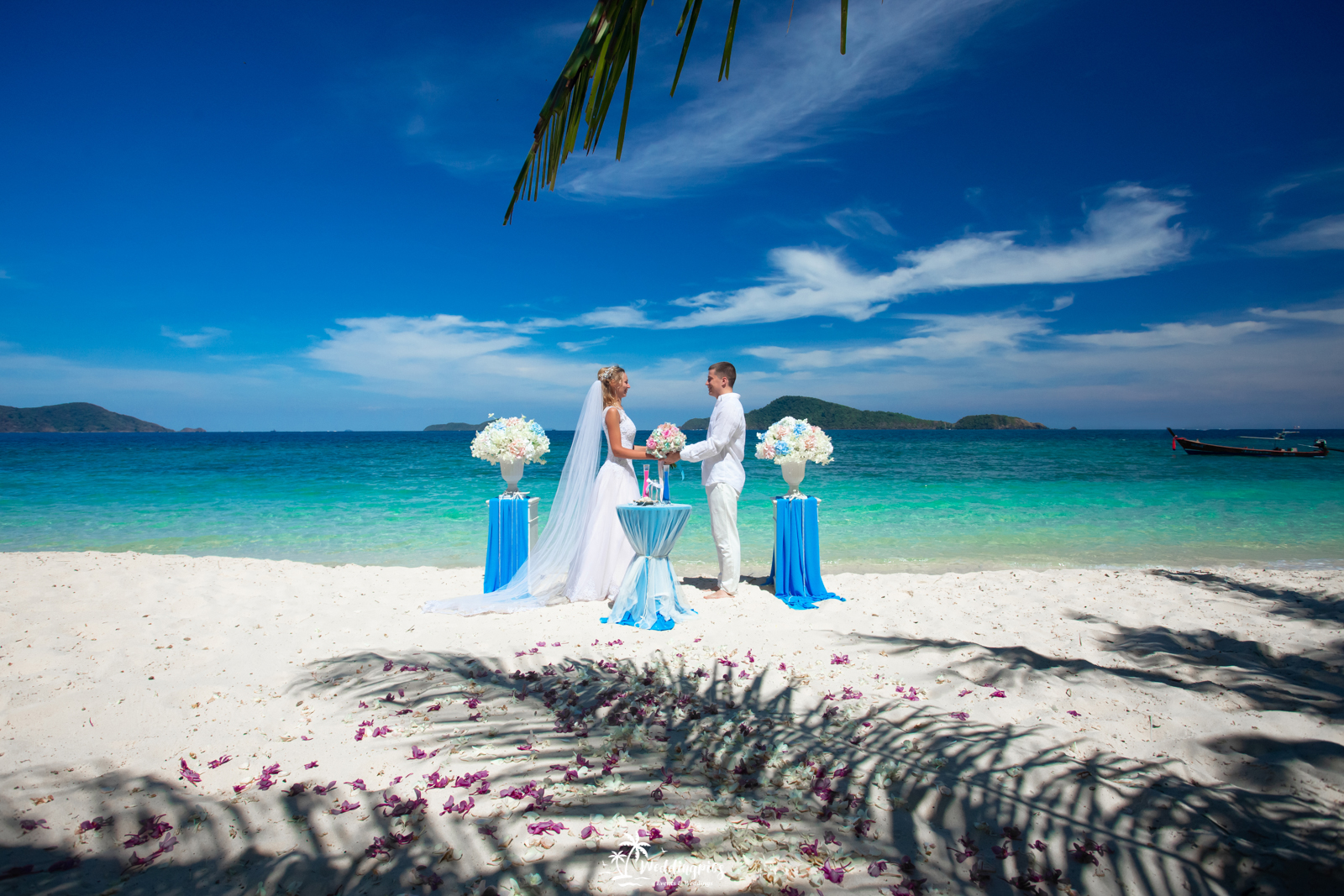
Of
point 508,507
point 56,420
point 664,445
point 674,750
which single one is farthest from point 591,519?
point 56,420

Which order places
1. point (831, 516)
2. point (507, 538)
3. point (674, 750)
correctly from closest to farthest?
point (674, 750)
point (507, 538)
point (831, 516)

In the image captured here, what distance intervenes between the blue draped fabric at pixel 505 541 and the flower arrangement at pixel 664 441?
180 centimetres

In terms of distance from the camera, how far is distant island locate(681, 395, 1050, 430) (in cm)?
6862

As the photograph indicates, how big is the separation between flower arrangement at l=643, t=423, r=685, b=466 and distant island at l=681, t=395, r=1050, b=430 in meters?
46.1

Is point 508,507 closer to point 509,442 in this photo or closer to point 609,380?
point 509,442

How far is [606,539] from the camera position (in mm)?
6500

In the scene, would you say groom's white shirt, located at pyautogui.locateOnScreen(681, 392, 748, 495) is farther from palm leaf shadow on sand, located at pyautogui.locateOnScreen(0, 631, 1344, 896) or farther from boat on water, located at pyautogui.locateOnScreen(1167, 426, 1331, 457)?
boat on water, located at pyautogui.locateOnScreen(1167, 426, 1331, 457)

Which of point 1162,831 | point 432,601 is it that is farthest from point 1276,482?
point 432,601

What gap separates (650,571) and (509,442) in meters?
2.30

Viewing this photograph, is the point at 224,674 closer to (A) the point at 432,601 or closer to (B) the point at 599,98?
(A) the point at 432,601

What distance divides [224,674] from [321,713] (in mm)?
1228

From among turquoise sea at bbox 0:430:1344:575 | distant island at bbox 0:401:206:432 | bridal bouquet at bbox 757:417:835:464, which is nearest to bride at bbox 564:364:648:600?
turquoise sea at bbox 0:430:1344:575

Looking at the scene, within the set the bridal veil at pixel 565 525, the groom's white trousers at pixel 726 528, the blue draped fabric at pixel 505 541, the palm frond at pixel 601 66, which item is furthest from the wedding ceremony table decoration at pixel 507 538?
the palm frond at pixel 601 66

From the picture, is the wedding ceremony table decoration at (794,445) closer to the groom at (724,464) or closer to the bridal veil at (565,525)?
the groom at (724,464)
